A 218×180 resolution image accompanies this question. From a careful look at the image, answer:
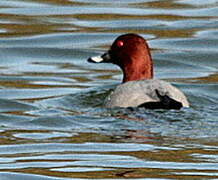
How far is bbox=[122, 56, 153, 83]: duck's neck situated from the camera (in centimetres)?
1375

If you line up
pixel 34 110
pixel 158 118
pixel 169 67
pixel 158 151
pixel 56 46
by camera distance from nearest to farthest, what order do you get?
pixel 158 151
pixel 158 118
pixel 34 110
pixel 169 67
pixel 56 46

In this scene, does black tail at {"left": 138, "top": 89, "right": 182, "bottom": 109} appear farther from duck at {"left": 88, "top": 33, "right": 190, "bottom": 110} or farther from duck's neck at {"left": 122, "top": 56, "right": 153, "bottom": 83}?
duck's neck at {"left": 122, "top": 56, "right": 153, "bottom": 83}

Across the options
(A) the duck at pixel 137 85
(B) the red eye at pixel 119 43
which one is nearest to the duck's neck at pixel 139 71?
(A) the duck at pixel 137 85

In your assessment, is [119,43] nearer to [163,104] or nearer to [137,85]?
[137,85]

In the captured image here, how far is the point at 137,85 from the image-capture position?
488 inches

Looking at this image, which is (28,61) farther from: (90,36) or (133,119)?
(133,119)

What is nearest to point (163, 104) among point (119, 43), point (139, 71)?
point (139, 71)

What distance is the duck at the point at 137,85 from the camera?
12.0m

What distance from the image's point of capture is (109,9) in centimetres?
2008

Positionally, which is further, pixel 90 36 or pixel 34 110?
pixel 90 36

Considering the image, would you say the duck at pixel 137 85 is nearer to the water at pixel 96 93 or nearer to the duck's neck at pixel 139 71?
the duck's neck at pixel 139 71

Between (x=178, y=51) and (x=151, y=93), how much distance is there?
5.40 metres

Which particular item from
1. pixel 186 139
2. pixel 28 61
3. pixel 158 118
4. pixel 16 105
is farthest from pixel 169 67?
pixel 186 139

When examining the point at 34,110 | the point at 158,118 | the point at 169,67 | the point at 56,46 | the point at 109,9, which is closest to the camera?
the point at 158,118
